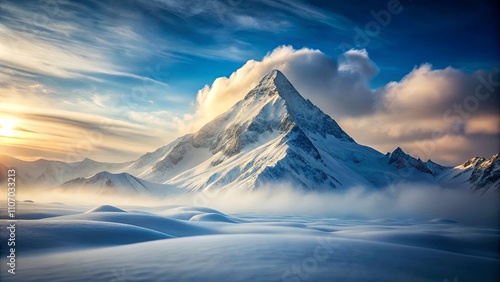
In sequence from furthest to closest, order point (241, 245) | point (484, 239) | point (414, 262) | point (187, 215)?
point (187, 215) < point (484, 239) < point (241, 245) < point (414, 262)

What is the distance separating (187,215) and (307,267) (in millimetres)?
62307

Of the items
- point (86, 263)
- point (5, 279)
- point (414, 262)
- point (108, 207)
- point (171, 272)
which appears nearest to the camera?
point (5, 279)

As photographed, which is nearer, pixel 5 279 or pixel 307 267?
pixel 5 279

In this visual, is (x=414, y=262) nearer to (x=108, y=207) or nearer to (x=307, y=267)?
(x=307, y=267)

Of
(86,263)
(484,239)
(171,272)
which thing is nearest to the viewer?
(171,272)

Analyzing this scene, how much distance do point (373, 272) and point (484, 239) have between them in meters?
35.6

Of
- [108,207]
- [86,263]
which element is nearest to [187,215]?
[108,207]

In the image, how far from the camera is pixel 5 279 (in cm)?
1972

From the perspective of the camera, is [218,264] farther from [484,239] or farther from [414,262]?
[484,239]

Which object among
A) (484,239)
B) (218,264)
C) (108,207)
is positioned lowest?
(484,239)

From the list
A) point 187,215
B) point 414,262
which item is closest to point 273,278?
point 414,262

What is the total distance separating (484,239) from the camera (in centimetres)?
4828

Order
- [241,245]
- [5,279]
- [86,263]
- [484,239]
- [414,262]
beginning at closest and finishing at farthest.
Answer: [5,279] → [86,263] → [414,262] → [241,245] → [484,239]

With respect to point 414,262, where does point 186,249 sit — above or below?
above
